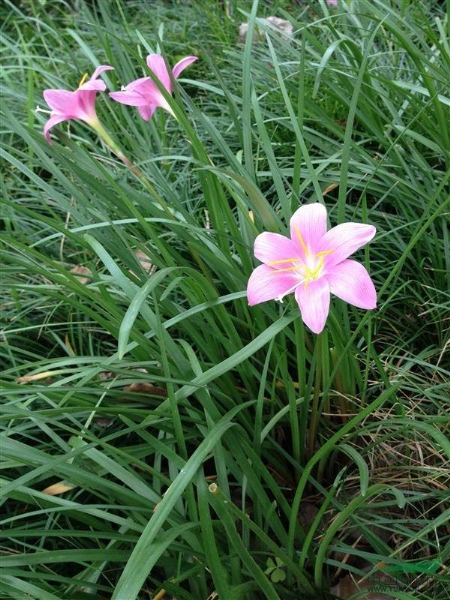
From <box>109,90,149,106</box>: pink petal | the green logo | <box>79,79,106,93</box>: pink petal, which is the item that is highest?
<box>79,79,106,93</box>: pink petal

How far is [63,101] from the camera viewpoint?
1.32 meters

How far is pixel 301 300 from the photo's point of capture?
97 centimetres

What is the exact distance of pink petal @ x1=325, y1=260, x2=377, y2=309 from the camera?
95cm

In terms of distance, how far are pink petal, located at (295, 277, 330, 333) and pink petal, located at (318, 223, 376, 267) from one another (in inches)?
2.1

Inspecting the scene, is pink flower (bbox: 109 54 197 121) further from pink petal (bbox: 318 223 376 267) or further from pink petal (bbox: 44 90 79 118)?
pink petal (bbox: 318 223 376 267)

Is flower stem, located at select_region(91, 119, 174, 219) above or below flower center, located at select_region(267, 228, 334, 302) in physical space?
above

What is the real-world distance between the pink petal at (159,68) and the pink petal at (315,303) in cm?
49

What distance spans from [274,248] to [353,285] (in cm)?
14

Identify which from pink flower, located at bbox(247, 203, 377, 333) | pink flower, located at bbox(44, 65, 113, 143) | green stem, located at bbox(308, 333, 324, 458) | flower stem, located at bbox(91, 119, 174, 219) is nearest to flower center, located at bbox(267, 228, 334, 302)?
pink flower, located at bbox(247, 203, 377, 333)

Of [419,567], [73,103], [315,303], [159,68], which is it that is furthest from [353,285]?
[73,103]

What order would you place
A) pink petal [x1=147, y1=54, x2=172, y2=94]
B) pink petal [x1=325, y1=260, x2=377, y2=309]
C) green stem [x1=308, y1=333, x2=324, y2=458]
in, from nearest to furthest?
pink petal [x1=325, y1=260, x2=377, y2=309] < green stem [x1=308, y1=333, x2=324, y2=458] < pink petal [x1=147, y1=54, x2=172, y2=94]

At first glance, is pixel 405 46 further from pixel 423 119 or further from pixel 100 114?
pixel 100 114

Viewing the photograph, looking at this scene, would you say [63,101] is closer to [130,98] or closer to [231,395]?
[130,98]

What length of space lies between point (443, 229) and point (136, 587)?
95 centimetres
